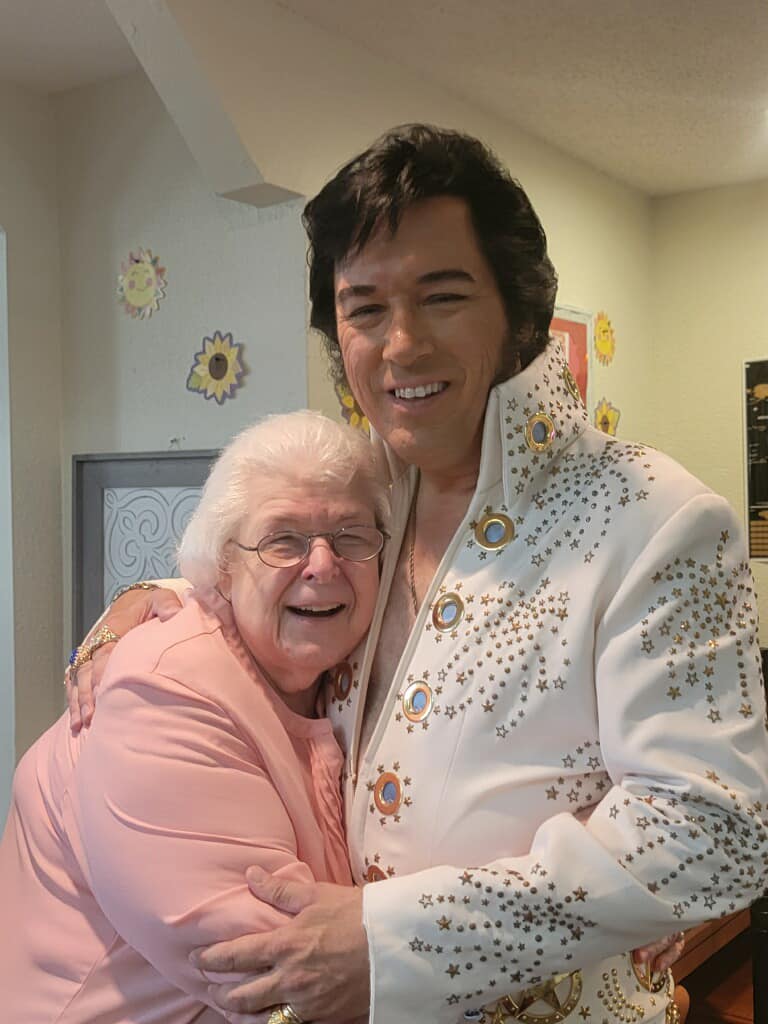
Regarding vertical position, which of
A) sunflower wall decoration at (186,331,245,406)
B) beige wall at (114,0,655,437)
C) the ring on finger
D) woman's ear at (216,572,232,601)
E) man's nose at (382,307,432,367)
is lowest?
the ring on finger

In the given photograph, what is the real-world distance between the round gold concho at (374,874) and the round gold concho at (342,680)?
8.7 inches

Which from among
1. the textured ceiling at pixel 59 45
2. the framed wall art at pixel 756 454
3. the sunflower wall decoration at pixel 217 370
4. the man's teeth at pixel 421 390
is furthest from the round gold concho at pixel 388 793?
the framed wall art at pixel 756 454

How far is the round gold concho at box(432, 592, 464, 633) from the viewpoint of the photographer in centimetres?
118

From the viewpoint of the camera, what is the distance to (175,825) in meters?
1.09

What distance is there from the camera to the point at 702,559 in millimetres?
1036

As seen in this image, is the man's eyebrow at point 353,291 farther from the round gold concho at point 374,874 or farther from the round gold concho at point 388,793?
the round gold concho at point 374,874

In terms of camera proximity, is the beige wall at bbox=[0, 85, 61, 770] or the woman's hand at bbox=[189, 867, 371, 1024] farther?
the beige wall at bbox=[0, 85, 61, 770]

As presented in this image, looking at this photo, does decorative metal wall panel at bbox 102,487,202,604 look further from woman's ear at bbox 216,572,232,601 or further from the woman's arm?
the woman's arm

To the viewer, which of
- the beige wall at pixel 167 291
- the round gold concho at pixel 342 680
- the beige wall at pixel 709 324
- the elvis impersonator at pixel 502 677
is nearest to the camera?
the elvis impersonator at pixel 502 677

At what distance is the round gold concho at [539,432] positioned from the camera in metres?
1.21

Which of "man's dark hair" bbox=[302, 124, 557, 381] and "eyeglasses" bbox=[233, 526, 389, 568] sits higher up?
"man's dark hair" bbox=[302, 124, 557, 381]

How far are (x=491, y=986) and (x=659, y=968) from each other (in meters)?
0.33

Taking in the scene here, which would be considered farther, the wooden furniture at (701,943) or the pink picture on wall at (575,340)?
the pink picture on wall at (575,340)

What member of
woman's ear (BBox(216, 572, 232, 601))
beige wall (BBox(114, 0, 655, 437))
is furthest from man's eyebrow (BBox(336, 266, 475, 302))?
beige wall (BBox(114, 0, 655, 437))
